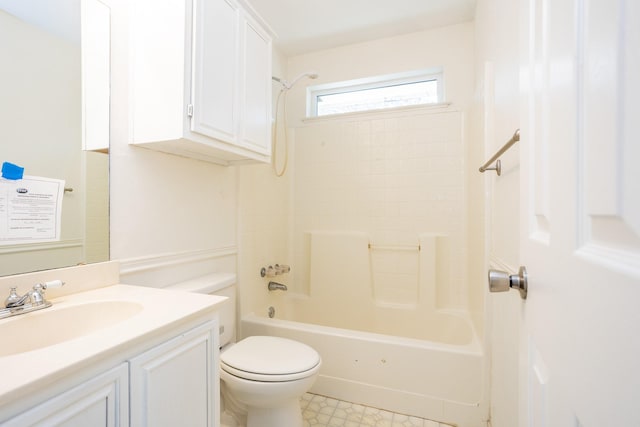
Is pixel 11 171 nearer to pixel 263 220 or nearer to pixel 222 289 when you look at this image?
pixel 222 289

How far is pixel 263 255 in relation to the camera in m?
2.18

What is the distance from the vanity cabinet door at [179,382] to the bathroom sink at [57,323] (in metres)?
0.22

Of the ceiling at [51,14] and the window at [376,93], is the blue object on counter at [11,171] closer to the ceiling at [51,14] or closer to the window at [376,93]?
the ceiling at [51,14]

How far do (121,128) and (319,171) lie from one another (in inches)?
62.8

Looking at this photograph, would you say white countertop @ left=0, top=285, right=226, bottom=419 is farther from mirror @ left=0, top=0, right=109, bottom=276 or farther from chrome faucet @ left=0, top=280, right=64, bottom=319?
mirror @ left=0, top=0, right=109, bottom=276

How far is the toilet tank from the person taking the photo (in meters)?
1.41

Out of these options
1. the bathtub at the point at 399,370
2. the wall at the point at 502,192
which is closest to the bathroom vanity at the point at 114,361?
the bathtub at the point at 399,370

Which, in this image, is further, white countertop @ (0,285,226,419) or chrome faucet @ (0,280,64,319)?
chrome faucet @ (0,280,64,319)

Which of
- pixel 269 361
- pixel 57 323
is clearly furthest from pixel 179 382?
pixel 269 361

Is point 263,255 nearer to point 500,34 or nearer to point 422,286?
point 422,286

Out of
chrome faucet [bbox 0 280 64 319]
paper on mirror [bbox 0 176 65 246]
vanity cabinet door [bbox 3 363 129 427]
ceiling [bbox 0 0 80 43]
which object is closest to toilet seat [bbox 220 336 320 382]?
vanity cabinet door [bbox 3 363 129 427]

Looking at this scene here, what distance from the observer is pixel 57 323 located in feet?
2.73

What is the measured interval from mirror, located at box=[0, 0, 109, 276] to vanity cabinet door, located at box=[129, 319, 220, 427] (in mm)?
559

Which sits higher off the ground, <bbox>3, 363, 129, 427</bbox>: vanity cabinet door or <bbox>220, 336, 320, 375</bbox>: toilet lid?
A: <bbox>3, 363, 129, 427</bbox>: vanity cabinet door
